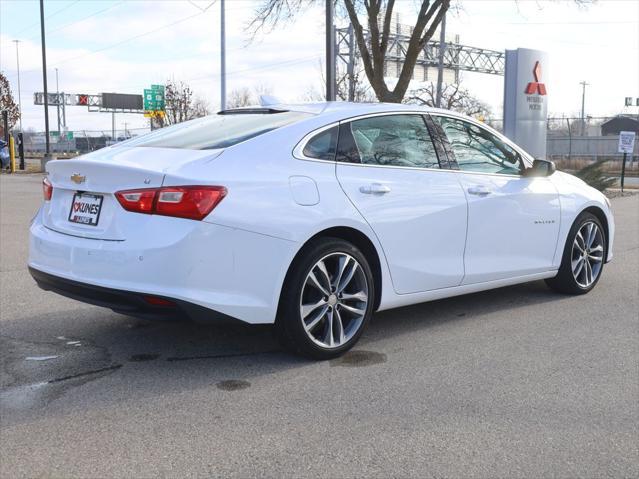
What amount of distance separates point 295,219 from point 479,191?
178 centimetres

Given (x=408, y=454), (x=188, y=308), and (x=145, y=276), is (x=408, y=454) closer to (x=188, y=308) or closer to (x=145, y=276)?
(x=188, y=308)

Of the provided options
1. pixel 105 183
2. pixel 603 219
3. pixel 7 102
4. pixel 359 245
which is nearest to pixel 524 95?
pixel 603 219

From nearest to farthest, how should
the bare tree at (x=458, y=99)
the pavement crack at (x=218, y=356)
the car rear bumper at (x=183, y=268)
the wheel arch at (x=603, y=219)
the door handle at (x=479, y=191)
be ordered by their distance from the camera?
the car rear bumper at (x=183, y=268), the pavement crack at (x=218, y=356), the door handle at (x=479, y=191), the wheel arch at (x=603, y=219), the bare tree at (x=458, y=99)

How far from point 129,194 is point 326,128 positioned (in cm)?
138

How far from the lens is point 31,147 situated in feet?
273

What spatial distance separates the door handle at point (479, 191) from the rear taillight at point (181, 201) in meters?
2.14

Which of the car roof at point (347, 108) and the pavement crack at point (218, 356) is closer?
the pavement crack at point (218, 356)

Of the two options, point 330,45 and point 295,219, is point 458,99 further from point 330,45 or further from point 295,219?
point 295,219

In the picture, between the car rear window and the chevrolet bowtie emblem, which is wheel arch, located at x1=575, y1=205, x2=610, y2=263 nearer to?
the car rear window

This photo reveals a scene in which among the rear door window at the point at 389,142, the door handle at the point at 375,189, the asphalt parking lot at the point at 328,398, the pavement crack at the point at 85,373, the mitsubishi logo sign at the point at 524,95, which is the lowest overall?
the asphalt parking lot at the point at 328,398

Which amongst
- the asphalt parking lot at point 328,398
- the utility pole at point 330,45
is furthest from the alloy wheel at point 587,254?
the utility pole at point 330,45

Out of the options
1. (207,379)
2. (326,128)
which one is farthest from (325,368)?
(326,128)

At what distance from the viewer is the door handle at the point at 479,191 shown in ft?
17.5

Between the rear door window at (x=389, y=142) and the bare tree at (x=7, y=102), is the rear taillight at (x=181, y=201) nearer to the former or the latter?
the rear door window at (x=389, y=142)
